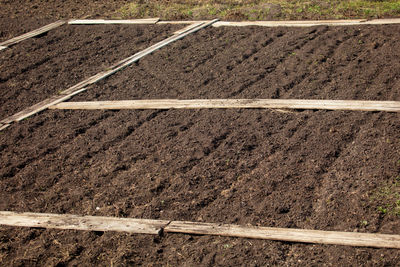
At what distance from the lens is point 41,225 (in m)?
3.82

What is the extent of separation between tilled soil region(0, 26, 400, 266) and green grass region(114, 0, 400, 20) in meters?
1.57

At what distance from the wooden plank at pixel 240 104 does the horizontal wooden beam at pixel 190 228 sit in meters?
2.02

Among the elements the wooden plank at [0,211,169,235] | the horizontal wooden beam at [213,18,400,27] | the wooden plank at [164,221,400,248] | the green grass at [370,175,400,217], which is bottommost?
the green grass at [370,175,400,217]

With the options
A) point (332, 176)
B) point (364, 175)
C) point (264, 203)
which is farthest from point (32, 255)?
point (364, 175)

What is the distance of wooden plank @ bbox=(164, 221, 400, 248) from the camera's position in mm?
3277

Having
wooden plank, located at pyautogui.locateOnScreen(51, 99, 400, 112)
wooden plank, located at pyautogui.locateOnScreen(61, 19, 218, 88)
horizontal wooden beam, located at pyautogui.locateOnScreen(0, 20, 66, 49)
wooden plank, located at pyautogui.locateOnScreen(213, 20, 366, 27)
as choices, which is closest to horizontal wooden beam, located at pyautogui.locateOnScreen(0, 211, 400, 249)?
wooden plank, located at pyautogui.locateOnScreen(51, 99, 400, 112)

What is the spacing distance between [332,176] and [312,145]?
0.54m

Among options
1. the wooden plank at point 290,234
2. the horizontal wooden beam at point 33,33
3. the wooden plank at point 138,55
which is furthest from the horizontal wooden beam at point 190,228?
the horizontal wooden beam at point 33,33

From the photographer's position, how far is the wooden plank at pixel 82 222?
3672mm

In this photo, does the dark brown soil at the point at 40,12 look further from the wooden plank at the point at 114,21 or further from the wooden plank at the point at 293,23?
the wooden plank at the point at 293,23

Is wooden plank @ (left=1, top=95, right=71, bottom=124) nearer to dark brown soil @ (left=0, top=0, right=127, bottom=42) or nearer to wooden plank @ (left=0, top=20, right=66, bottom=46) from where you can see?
wooden plank @ (left=0, top=20, right=66, bottom=46)

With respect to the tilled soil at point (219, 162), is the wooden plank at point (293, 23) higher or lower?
higher

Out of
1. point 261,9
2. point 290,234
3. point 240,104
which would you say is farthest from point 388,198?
point 261,9

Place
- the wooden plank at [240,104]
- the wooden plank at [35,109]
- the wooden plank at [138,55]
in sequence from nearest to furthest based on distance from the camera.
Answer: the wooden plank at [240,104] → the wooden plank at [35,109] → the wooden plank at [138,55]
